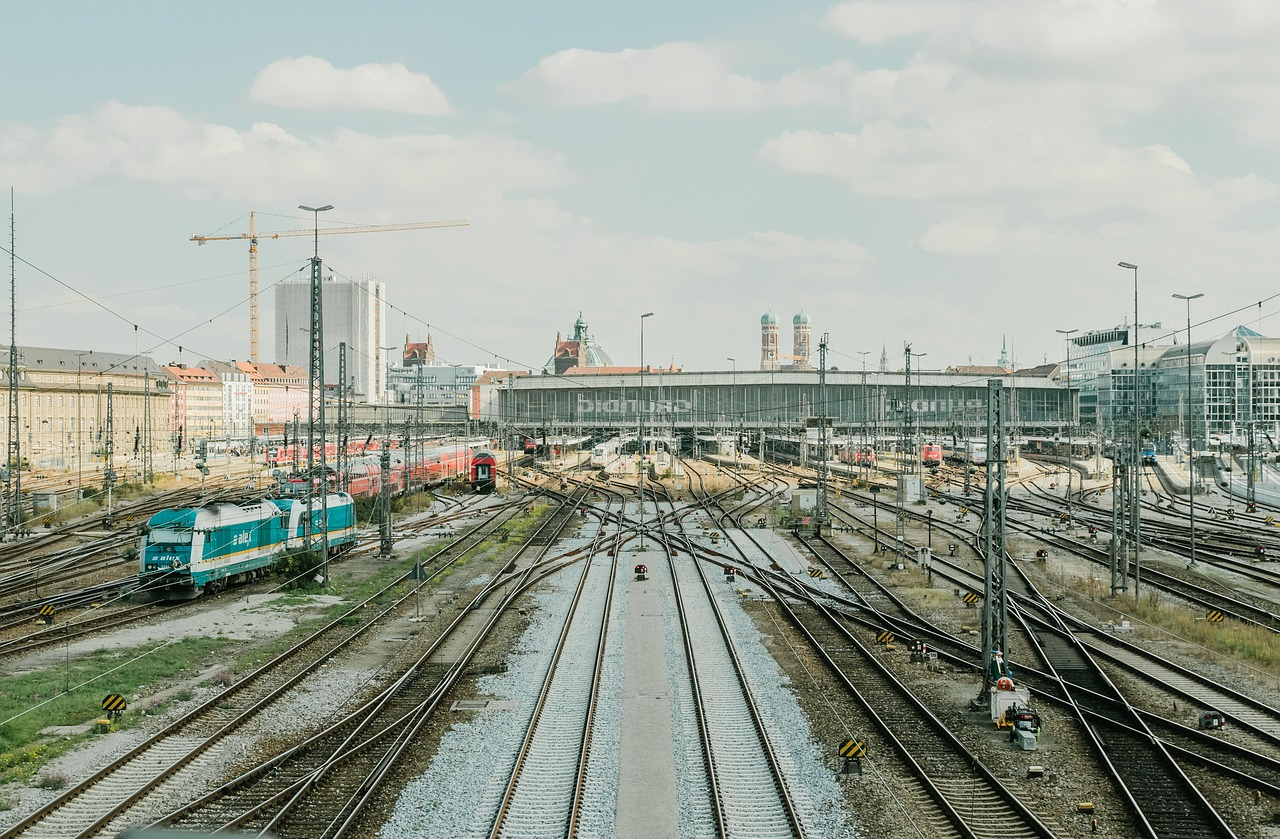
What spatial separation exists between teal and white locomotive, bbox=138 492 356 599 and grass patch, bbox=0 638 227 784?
6.05 meters

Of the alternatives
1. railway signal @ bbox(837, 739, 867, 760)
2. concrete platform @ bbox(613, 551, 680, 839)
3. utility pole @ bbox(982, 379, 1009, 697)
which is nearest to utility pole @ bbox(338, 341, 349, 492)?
concrete platform @ bbox(613, 551, 680, 839)

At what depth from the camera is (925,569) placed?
39000 millimetres

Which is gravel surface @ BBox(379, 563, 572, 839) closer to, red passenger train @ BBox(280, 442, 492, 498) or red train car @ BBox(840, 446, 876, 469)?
red passenger train @ BBox(280, 442, 492, 498)

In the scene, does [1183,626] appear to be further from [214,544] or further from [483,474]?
[483,474]

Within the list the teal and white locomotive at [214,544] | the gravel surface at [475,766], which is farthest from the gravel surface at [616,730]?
the teal and white locomotive at [214,544]

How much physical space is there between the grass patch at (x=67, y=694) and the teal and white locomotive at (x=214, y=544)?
6045 mm

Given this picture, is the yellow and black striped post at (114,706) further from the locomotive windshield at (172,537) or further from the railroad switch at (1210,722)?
the railroad switch at (1210,722)

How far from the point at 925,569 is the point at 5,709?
29.5m

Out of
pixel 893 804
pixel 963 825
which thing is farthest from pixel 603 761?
pixel 963 825

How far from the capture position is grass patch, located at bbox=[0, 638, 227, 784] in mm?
16688

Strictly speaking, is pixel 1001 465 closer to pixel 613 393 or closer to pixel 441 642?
pixel 441 642

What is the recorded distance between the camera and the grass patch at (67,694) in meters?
16.7

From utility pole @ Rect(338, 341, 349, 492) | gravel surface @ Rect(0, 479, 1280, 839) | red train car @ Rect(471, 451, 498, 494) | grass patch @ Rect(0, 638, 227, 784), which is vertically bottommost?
gravel surface @ Rect(0, 479, 1280, 839)

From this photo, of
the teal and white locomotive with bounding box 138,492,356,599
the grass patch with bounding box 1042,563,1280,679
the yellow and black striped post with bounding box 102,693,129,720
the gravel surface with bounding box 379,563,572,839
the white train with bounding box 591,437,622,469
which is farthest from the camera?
the white train with bounding box 591,437,622,469
